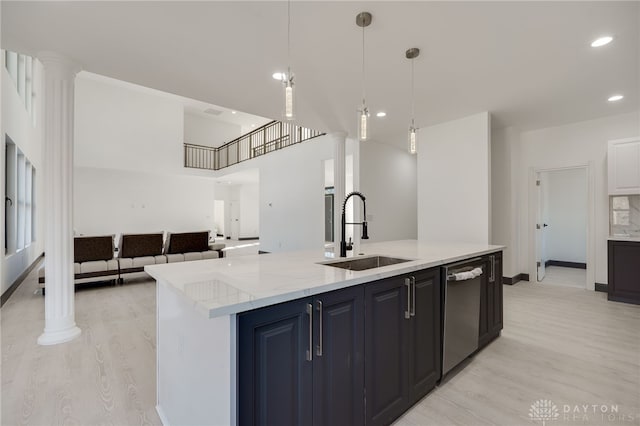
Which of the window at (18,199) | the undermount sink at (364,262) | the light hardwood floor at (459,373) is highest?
the window at (18,199)

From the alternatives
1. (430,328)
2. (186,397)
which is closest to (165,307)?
(186,397)

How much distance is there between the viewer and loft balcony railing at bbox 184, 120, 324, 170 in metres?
8.38

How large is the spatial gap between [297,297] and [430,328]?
1189 millimetres

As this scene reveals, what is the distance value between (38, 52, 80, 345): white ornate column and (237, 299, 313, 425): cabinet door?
280cm

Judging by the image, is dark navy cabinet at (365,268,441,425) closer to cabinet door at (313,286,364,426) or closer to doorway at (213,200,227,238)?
cabinet door at (313,286,364,426)

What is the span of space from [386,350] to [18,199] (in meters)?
6.66

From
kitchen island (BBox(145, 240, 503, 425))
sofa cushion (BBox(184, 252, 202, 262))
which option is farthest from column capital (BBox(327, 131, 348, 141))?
kitchen island (BBox(145, 240, 503, 425))

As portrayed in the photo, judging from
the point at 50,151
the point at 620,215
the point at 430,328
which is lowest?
the point at 430,328

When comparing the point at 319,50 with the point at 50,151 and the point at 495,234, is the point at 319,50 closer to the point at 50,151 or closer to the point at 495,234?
the point at 50,151

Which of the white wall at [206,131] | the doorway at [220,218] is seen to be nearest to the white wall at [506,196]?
the white wall at [206,131]

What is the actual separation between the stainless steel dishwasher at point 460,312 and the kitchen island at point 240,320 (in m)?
0.13

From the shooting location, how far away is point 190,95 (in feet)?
12.4

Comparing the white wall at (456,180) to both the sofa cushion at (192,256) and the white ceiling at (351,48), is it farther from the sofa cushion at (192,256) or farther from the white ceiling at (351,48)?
the sofa cushion at (192,256)

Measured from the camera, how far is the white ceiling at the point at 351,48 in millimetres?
2197
